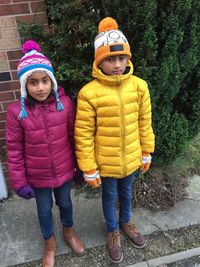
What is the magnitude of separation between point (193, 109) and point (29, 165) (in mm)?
1589

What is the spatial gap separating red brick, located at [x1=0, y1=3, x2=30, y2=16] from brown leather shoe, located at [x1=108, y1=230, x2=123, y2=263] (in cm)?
201

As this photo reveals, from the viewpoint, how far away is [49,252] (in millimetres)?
2715

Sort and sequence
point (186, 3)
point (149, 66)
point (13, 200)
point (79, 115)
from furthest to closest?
1. point (13, 200)
2. point (149, 66)
3. point (186, 3)
4. point (79, 115)

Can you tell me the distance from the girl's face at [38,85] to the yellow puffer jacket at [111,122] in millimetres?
253

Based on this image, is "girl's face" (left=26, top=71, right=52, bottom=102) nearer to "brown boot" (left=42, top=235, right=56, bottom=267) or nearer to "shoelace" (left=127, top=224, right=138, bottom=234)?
"brown boot" (left=42, top=235, right=56, bottom=267)

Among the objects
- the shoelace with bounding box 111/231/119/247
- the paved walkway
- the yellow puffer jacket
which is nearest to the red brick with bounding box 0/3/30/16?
the yellow puffer jacket

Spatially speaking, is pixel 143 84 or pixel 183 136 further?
pixel 183 136

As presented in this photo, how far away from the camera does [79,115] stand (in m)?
2.32

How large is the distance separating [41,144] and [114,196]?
749 mm

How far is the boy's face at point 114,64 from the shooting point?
2229mm

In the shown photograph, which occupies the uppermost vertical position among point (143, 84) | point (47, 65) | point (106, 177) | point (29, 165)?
point (47, 65)

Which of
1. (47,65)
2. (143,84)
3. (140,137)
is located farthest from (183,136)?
(47,65)

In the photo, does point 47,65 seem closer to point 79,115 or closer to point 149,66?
point 79,115

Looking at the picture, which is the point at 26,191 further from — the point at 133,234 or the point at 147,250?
the point at 147,250
